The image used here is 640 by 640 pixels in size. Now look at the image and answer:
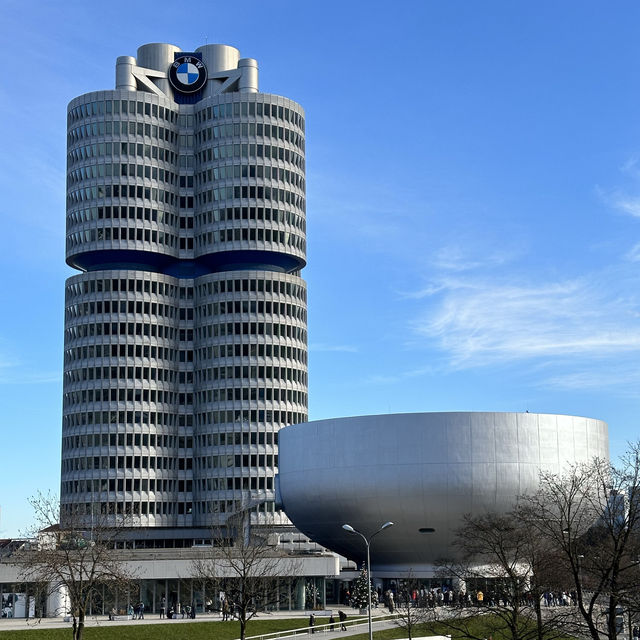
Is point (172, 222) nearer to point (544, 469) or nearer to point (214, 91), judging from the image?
point (214, 91)

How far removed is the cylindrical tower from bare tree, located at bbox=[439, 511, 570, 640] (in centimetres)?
6294

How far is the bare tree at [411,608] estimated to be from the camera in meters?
75.7

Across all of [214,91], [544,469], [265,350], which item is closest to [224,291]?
[265,350]

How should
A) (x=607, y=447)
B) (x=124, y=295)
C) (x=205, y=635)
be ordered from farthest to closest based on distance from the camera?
(x=124, y=295) → (x=607, y=447) → (x=205, y=635)

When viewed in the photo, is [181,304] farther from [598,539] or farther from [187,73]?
[598,539]

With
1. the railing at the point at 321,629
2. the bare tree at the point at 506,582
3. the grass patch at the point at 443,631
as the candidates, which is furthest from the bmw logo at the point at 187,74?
the grass patch at the point at 443,631

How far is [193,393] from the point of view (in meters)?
169

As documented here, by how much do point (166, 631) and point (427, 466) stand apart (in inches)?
1439

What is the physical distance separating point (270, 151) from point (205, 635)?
10523 centimetres

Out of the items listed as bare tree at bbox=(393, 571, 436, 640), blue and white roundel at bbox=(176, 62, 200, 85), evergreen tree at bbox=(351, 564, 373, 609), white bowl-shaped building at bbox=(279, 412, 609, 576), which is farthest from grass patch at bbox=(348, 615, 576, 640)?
blue and white roundel at bbox=(176, 62, 200, 85)

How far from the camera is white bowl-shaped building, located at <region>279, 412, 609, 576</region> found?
104 meters

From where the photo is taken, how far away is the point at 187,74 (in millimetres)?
179750

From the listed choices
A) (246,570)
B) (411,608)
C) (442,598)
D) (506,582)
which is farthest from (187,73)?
(506,582)

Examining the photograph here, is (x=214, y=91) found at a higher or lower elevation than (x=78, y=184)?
higher
